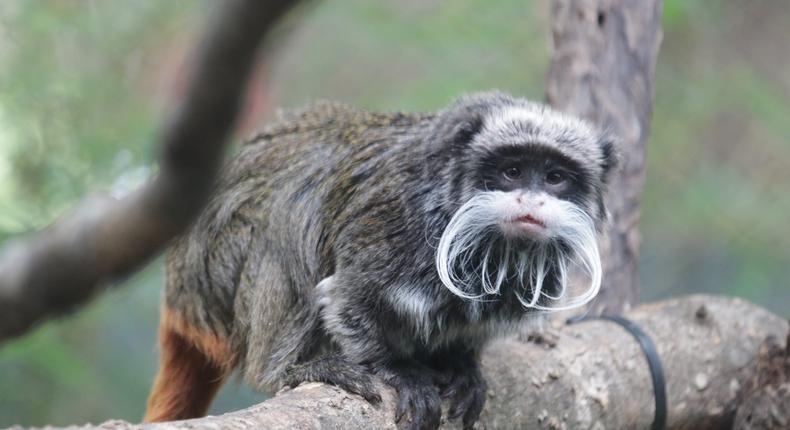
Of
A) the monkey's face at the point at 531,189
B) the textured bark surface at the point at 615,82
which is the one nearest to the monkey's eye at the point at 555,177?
the monkey's face at the point at 531,189

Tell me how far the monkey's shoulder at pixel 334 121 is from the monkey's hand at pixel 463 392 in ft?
2.93

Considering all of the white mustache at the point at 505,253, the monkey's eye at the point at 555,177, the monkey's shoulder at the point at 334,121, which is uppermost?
the monkey's shoulder at the point at 334,121

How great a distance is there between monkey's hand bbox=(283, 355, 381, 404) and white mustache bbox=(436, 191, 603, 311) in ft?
1.25

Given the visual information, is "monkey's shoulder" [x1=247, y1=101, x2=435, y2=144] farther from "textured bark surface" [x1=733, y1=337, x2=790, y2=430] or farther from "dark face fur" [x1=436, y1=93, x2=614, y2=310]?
"textured bark surface" [x1=733, y1=337, x2=790, y2=430]

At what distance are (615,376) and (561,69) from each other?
1.36 m

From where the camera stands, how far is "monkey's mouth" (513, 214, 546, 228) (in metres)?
2.93

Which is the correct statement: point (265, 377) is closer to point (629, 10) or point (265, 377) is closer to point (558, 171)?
point (558, 171)

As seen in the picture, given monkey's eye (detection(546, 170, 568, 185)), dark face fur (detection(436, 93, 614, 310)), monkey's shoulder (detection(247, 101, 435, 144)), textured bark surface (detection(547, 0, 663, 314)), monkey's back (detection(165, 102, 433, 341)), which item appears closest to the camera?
dark face fur (detection(436, 93, 614, 310))

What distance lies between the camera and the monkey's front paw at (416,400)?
291 centimetres

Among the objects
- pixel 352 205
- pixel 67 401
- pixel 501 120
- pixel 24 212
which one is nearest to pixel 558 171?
pixel 501 120

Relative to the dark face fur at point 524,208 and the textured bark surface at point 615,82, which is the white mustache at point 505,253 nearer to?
the dark face fur at point 524,208

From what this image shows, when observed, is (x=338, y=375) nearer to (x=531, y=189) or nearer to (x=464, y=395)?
(x=464, y=395)

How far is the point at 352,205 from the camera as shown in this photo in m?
3.22

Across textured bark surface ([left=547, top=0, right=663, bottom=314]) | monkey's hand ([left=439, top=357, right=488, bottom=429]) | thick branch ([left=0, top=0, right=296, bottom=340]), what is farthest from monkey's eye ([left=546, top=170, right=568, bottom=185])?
thick branch ([left=0, top=0, right=296, bottom=340])
